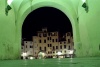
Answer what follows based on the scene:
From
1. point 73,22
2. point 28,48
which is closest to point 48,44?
point 28,48

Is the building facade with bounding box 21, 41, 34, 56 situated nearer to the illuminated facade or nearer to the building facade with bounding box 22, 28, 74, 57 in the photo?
the building facade with bounding box 22, 28, 74, 57

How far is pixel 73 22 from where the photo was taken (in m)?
17.4

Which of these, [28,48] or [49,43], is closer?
[28,48]

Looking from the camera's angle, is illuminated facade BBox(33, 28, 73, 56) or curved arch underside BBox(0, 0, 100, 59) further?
illuminated facade BBox(33, 28, 73, 56)

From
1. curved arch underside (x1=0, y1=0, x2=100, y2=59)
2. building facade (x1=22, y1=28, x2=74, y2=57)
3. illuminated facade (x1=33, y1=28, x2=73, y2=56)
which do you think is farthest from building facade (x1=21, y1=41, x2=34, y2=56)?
curved arch underside (x1=0, y1=0, x2=100, y2=59)

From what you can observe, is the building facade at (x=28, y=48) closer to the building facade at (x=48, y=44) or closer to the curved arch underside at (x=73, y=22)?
the building facade at (x=48, y=44)

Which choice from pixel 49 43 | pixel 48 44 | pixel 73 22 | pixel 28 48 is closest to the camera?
pixel 73 22

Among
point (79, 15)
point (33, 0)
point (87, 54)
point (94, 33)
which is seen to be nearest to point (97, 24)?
point (94, 33)

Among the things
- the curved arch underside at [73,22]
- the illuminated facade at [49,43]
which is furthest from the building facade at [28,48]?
the curved arch underside at [73,22]

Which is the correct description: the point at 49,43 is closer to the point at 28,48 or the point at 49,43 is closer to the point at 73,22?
the point at 28,48

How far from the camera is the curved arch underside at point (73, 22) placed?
12607 mm

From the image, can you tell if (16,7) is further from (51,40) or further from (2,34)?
(51,40)

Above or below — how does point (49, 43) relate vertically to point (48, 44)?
above

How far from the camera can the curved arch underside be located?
12607mm
